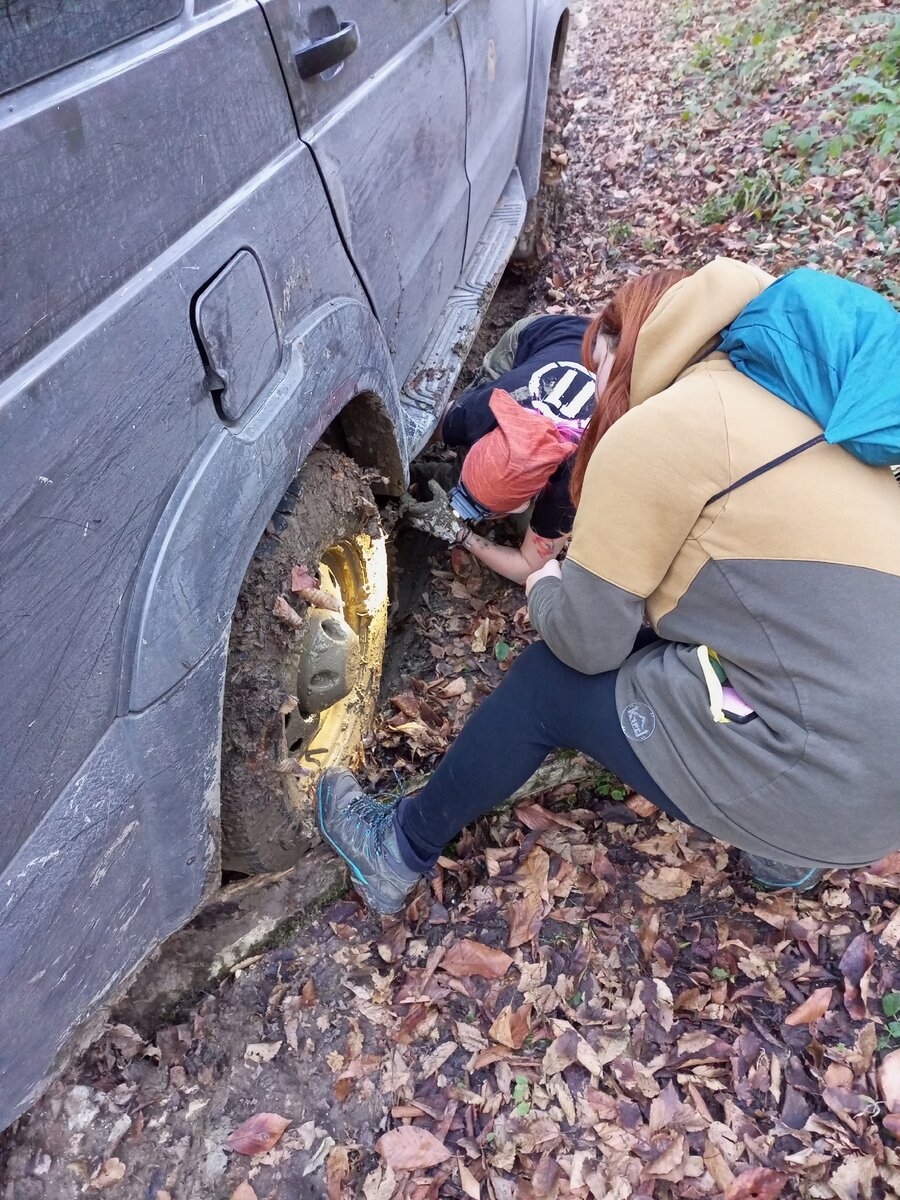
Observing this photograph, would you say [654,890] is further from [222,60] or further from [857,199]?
[857,199]

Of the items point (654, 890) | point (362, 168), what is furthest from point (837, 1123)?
point (362, 168)

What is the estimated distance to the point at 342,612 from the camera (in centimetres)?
234

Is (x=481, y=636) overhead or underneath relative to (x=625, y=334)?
underneath

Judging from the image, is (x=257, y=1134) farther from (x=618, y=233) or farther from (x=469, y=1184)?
(x=618, y=233)

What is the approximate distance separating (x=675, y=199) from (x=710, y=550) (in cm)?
462

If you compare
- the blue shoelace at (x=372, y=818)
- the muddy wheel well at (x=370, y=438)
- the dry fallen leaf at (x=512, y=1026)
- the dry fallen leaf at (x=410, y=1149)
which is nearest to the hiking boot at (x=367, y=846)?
the blue shoelace at (x=372, y=818)

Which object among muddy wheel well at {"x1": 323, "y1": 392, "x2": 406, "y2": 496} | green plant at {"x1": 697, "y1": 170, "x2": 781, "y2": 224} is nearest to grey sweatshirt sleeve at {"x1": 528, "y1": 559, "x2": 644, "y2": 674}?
muddy wheel well at {"x1": 323, "y1": 392, "x2": 406, "y2": 496}

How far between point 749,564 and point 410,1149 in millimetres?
1621

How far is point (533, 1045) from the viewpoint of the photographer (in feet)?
6.90

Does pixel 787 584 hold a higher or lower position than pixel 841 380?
lower

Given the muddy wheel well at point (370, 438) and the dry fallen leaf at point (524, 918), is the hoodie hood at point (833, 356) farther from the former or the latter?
the dry fallen leaf at point (524, 918)

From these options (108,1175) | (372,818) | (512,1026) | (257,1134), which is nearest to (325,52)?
(372,818)

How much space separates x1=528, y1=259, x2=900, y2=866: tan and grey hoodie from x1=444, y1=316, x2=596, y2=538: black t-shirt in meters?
1.15

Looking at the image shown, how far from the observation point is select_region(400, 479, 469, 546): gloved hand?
308cm
